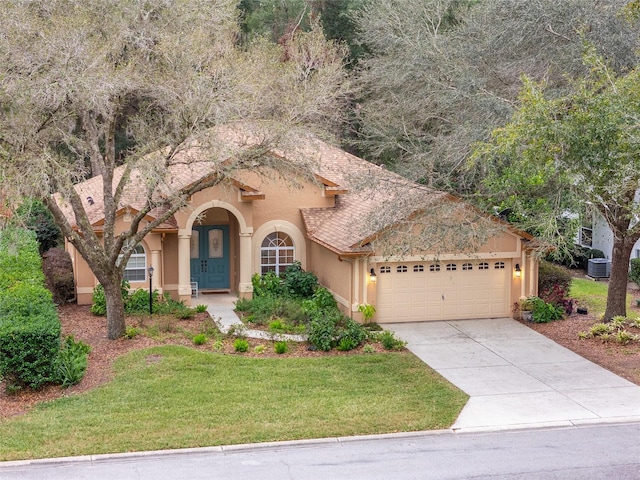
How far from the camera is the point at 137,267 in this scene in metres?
22.0

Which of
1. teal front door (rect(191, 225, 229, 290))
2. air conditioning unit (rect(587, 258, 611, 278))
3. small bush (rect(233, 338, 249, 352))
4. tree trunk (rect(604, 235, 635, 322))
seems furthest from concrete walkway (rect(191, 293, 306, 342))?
air conditioning unit (rect(587, 258, 611, 278))

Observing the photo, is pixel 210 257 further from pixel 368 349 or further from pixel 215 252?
pixel 368 349

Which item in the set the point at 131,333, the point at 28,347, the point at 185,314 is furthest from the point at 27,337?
Answer: the point at 185,314

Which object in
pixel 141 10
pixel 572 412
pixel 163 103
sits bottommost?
pixel 572 412

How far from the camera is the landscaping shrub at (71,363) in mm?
14602

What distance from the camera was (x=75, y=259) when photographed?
21.9 metres

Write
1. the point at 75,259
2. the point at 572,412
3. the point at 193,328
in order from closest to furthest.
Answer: the point at 572,412 < the point at 193,328 < the point at 75,259

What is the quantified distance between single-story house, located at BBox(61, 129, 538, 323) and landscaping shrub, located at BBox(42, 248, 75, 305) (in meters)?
0.41

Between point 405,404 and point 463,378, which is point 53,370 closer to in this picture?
point 405,404

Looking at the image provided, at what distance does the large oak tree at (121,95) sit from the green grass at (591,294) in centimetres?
1020

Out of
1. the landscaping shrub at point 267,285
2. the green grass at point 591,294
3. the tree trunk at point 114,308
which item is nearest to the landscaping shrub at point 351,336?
the landscaping shrub at point 267,285

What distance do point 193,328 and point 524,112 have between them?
30.8 ft

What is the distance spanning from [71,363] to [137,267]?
717 centimetres

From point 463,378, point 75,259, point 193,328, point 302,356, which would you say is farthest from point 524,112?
point 75,259
